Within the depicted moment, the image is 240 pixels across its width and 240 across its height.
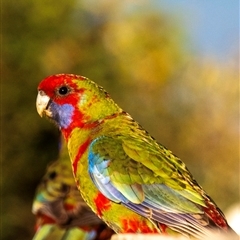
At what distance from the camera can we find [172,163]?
863 millimetres

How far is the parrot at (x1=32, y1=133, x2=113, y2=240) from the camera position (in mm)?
1383

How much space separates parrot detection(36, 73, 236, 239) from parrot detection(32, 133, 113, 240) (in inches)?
19.3

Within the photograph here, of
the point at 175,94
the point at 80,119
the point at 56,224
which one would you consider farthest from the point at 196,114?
the point at 80,119

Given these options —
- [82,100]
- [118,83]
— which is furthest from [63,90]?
[118,83]

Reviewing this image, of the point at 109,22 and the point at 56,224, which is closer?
the point at 56,224

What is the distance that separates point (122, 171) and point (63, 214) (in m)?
0.61

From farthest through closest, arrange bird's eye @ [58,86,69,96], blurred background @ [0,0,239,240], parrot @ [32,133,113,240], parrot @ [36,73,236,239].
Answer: blurred background @ [0,0,239,240], parrot @ [32,133,113,240], bird's eye @ [58,86,69,96], parrot @ [36,73,236,239]

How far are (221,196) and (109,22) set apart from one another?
36.9 inches

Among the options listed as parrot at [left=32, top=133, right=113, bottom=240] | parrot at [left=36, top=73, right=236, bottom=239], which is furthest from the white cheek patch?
parrot at [left=32, top=133, right=113, bottom=240]

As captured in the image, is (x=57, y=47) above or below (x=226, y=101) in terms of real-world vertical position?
below

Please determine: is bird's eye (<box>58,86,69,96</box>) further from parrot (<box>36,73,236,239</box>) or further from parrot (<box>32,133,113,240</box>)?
parrot (<box>32,133,113,240</box>)

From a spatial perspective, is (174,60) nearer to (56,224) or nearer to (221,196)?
(221,196)

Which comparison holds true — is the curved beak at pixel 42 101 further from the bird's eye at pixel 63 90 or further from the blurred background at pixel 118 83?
the blurred background at pixel 118 83

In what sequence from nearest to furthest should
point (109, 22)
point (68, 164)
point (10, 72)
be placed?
point (68, 164)
point (10, 72)
point (109, 22)
